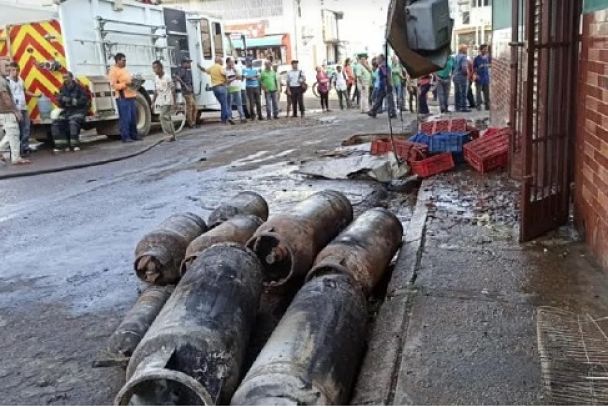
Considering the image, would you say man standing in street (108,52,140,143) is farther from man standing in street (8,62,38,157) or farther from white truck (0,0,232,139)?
man standing in street (8,62,38,157)

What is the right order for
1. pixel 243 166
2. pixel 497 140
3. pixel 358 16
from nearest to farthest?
pixel 497 140
pixel 243 166
pixel 358 16

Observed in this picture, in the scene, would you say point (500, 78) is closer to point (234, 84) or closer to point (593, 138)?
point (593, 138)

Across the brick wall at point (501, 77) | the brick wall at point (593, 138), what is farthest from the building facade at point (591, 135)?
the brick wall at point (501, 77)

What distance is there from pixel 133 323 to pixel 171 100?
1190cm

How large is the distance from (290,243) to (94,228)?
3295 mm

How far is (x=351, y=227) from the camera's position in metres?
4.34

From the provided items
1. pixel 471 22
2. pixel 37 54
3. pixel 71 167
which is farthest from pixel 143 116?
pixel 471 22

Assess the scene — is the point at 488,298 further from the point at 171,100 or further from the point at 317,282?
the point at 171,100

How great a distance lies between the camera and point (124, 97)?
1359 centimetres

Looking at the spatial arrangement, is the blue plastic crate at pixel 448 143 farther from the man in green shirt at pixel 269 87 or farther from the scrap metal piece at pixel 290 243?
the man in green shirt at pixel 269 87

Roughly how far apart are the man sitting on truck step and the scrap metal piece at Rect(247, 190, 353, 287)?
939cm

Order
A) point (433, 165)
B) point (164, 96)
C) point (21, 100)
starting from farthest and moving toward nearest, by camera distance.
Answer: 1. point (164, 96)
2. point (21, 100)
3. point (433, 165)

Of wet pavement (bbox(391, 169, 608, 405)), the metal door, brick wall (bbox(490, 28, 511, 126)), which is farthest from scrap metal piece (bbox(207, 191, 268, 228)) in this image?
brick wall (bbox(490, 28, 511, 126))

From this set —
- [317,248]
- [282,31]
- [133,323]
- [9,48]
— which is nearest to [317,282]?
[317,248]
